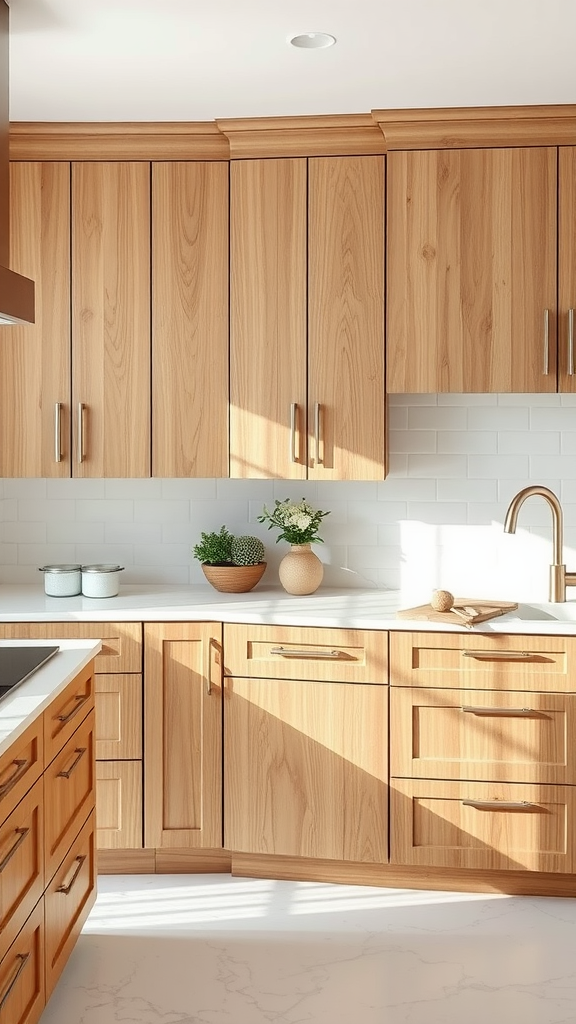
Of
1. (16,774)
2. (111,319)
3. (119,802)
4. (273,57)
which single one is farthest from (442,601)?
(273,57)

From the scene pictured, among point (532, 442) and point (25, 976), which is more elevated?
point (532, 442)

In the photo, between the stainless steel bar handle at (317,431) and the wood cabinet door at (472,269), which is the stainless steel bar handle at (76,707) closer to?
the stainless steel bar handle at (317,431)

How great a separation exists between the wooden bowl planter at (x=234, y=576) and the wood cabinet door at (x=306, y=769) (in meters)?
0.43

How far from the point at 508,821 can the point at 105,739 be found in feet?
4.44

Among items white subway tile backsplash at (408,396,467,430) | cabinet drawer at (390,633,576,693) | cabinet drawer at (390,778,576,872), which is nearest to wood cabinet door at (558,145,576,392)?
white subway tile backsplash at (408,396,467,430)

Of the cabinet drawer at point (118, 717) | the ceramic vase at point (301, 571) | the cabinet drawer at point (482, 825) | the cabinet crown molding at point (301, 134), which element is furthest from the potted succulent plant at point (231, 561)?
the cabinet crown molding at point (301, 134)

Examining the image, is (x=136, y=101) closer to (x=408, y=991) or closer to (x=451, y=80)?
(x=451, y=80)

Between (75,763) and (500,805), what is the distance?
54.7 inches

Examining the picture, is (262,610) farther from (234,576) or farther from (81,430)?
(81,430)

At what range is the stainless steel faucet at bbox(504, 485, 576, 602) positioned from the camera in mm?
3291

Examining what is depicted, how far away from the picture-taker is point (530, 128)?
3.21 meters

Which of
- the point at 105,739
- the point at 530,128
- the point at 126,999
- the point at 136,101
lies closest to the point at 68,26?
the point at 136,101

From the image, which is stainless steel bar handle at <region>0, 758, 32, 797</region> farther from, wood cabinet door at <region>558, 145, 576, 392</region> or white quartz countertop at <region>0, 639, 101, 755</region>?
wood cabinet door at <region>558, 145, 576, 392</region>

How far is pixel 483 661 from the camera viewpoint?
312cm
